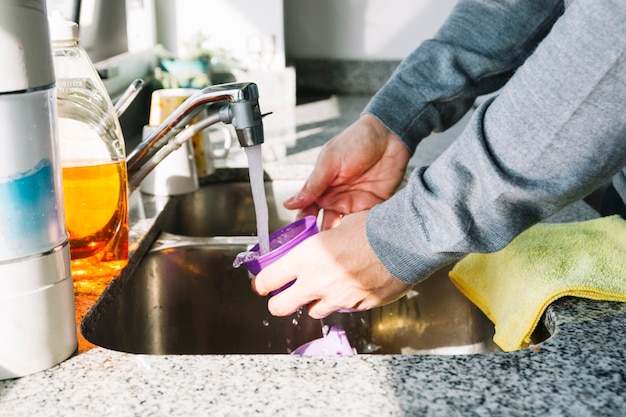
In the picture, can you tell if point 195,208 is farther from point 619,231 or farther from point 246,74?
point 246,74

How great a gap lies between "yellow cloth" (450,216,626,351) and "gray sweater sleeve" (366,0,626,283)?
131 mm

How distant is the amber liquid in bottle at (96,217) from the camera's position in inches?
34.8

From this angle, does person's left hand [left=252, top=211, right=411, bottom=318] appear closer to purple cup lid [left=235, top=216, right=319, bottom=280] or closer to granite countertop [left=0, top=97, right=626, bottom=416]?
purple cup lid [left=235, top=216, right=319, bottom=280]

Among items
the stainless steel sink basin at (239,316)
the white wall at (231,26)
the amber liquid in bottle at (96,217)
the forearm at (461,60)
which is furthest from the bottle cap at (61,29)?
the white wall at (231,26)

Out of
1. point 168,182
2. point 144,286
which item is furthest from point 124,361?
point 168,182

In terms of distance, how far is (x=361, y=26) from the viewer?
269 centimetres

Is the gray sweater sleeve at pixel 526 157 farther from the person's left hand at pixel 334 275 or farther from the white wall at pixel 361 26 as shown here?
the white wall at pixel 361 26

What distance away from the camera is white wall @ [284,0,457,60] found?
2.67 metres

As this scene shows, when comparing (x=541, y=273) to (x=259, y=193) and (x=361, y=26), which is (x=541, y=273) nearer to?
(x=259, y=193)

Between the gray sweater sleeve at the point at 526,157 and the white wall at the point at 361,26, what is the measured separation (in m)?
1.99

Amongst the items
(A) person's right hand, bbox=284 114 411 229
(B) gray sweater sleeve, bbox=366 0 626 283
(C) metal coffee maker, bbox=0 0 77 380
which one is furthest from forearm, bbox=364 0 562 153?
(C) metal coffee maker, bbox=0 0 77 380

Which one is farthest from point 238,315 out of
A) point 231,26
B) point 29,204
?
point 231,26

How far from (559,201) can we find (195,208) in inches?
34.6

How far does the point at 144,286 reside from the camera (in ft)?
3.59
